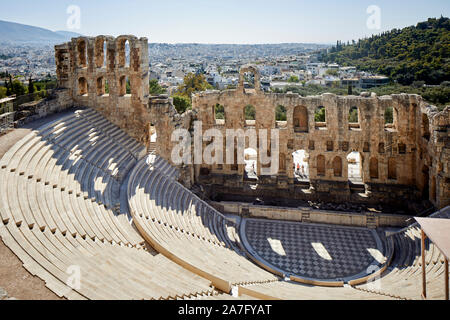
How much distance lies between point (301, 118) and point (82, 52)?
16130mm

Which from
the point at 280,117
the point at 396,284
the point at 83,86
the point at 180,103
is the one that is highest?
the point at 83,86

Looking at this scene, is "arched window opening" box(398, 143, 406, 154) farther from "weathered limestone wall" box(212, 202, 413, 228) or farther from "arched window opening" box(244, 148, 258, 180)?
"arched window opening" box(244, 148, 258, 180)

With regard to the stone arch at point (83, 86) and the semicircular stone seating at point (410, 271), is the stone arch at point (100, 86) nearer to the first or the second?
the stone arch at point (83, 86)

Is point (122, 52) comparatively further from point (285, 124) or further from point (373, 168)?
point (373, 168)

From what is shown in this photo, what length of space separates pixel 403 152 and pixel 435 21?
187 feet

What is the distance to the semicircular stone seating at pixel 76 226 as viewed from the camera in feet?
31.4

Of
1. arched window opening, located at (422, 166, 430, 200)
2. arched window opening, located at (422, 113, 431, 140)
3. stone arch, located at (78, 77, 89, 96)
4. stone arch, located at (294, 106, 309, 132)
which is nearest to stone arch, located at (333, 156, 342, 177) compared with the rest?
stone arch, located at (294, 106, 309, 132)

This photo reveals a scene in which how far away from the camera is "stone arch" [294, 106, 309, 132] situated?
84.4ft

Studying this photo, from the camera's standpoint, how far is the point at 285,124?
83.9 feet

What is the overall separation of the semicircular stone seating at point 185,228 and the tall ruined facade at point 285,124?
3.02 metres

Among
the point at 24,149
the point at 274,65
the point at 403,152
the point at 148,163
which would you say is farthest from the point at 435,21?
the point at 274,65

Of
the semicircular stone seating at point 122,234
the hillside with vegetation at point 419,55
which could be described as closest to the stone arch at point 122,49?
the semicircular stone seating at point 122,234

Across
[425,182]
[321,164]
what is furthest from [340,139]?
[425,182]
